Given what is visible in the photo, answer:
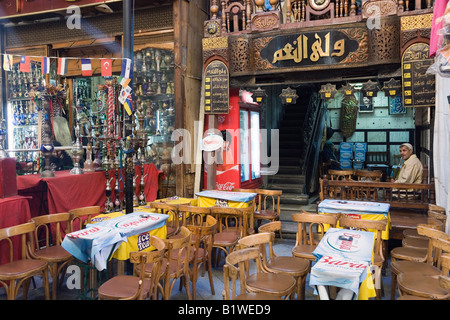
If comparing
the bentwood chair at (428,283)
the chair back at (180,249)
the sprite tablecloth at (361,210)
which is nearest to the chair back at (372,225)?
the bentwood chair at (428,283)

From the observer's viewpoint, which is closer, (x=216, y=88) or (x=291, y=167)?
(x=216, y=88)

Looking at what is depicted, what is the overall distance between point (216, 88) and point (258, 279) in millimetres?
5227

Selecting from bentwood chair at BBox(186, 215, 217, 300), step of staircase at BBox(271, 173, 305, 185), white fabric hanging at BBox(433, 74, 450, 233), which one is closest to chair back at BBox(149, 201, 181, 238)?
bentwood chair at BBox(186, 215, 217, 300)

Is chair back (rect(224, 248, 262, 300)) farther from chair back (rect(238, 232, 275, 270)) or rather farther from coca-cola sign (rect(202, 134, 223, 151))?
coca-cola sign (rect(202, 134, 223, 151))

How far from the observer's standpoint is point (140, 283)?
324 cm

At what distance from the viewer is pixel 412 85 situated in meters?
6.56

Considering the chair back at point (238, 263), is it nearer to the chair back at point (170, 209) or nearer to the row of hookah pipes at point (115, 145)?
the chair back at point (170, 209)

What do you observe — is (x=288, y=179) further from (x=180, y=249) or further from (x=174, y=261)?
(x=180, y=249)

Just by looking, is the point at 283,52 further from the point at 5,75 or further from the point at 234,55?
the point at 5,75

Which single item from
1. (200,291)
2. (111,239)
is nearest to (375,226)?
(200,291)

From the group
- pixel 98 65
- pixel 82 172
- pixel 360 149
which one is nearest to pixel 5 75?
pixel 98 65

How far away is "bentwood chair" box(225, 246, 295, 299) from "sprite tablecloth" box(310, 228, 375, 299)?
0.49 m

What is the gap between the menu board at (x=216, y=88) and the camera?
26.0ft

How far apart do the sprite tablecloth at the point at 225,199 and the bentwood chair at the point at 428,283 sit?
2893 millimetres
